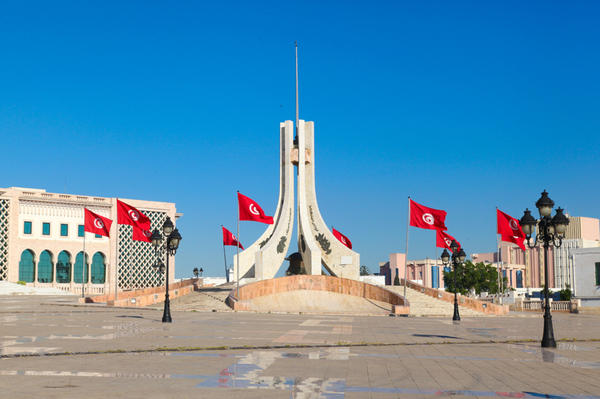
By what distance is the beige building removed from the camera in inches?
3386

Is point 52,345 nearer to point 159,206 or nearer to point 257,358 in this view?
point 257,358

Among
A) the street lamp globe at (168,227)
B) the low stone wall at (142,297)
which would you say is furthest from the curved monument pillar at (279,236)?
the street lamp globe at (168,227)

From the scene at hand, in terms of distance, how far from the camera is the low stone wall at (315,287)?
150 feet

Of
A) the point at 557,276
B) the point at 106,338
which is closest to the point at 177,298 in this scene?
the point at 106,338

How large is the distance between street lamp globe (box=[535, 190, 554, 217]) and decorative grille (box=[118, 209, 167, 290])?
81097 millimetres

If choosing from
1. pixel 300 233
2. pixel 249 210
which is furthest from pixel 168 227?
pixel 300 233

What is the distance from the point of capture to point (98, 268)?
9388 centimetres

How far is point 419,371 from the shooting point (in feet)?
38.4

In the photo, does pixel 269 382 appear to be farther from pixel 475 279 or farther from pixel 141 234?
pixel 475 279

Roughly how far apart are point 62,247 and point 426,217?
220 feet

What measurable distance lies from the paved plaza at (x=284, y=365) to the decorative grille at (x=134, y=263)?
78060 mm

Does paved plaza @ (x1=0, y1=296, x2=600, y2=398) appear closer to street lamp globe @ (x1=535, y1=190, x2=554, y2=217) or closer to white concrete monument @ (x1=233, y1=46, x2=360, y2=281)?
street lamp globe @ (x1=535, y1=190, x2=554, y2=217)

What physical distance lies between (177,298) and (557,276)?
13346 centimetres

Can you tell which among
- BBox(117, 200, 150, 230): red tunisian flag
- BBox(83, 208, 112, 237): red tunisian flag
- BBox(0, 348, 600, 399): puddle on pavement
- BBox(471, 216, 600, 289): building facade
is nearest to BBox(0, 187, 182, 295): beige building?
BBox(83, 208, 112, 237): red tunisian flag
